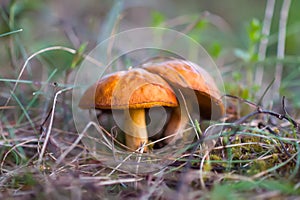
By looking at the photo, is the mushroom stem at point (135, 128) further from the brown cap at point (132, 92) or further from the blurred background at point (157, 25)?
the blurred background at point (157, 25)

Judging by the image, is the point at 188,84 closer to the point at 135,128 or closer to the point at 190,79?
the point at 190,79

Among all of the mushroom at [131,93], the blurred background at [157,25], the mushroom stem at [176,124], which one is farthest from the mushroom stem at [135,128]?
the blurred background at [157,25]

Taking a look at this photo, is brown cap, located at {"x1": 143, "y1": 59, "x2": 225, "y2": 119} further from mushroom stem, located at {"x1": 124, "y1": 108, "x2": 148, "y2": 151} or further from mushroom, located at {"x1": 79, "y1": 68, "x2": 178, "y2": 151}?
mushroom stem, located at {"x1": 124, "y1": 108, "x2": 148, "y2": 151}

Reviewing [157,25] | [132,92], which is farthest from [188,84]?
[157,25]

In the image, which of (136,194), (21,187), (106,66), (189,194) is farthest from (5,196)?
(106,66)

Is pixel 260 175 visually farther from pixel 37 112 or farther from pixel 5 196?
pixel 37 112
